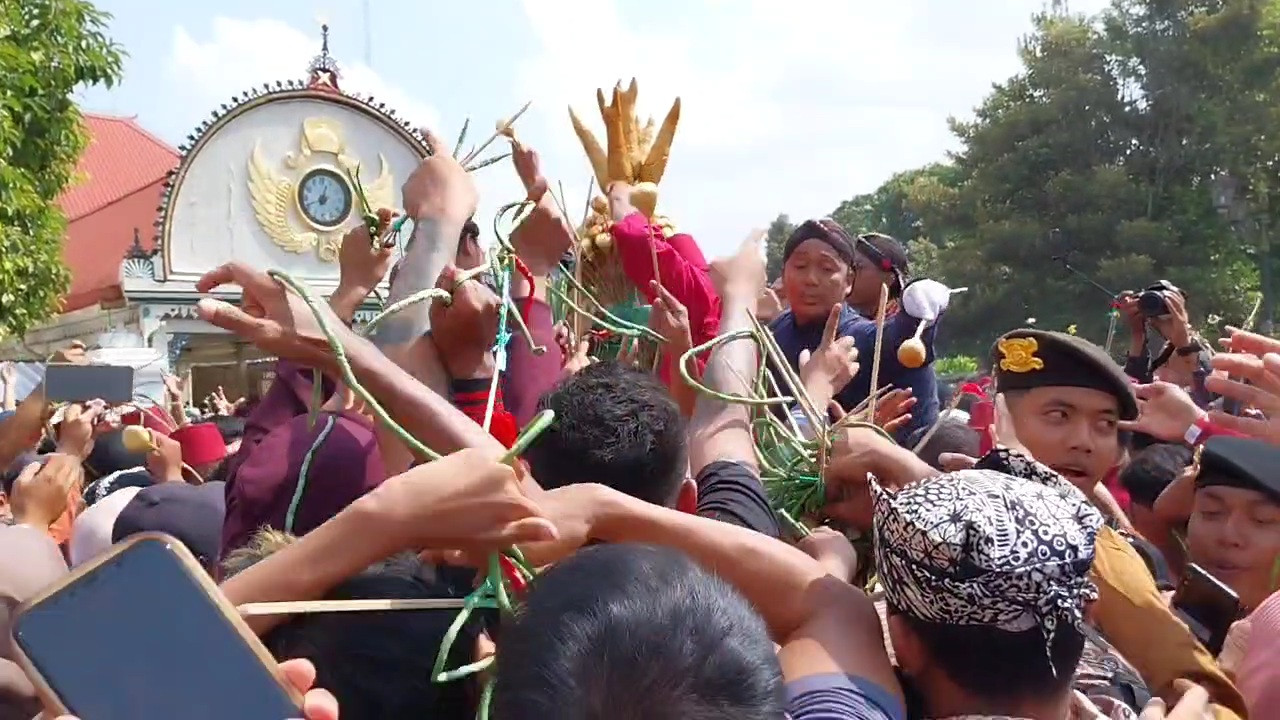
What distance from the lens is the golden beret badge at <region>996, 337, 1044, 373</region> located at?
2.76 meters

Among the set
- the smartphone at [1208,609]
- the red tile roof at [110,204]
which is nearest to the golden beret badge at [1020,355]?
A: the smartphone at [1208,609]

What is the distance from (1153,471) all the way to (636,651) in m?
2.92

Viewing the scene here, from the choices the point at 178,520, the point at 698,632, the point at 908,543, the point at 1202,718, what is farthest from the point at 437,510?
the point at 178,520

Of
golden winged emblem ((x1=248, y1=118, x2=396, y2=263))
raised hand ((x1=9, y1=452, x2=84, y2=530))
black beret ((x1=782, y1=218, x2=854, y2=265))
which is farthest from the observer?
golden winged emblem ((x1=248, y1=118, x2=396, y2=263))

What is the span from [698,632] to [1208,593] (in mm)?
1309

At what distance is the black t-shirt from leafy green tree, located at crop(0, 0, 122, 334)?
11.0 meters

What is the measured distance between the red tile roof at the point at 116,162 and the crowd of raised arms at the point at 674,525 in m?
30.0

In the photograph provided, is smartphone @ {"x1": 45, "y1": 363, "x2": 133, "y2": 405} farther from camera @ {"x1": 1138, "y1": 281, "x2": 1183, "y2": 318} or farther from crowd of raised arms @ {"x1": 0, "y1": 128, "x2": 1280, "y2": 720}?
camera @ {"x1": 1138, "y1": 281, "x2": 1183, "y2": 318}

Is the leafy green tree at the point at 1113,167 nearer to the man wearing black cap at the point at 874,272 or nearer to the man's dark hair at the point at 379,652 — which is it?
the man wearing black cap at the point at 874,272

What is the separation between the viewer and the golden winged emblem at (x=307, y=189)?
2375 centimetres

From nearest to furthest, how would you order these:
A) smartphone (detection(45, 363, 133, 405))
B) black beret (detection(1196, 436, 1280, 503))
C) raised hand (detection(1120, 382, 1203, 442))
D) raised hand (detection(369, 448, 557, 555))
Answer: raised hand (detection(369, 448, 557, 555)) < black beret (detection(1196, 436, 1280, 503)) < raised hand (detection(1120, 382, 1203, 442)) < smartphone (detection(45, 363, 133, 405))

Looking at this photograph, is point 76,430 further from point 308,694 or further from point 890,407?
point 308,694

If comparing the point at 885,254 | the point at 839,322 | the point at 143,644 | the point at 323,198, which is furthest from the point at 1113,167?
the point at 143,644

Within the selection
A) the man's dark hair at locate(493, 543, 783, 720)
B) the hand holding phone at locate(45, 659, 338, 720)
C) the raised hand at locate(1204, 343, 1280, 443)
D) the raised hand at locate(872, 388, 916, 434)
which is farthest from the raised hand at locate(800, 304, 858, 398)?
the hand holding phone at locate(45, 659, 338, 720)
